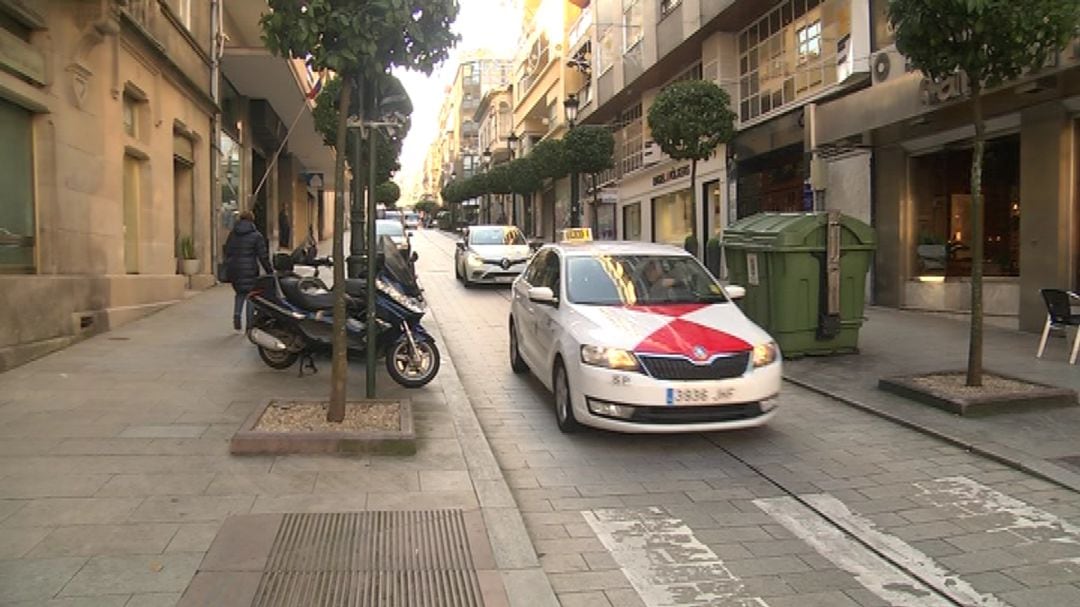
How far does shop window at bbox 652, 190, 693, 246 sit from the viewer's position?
89.4ft

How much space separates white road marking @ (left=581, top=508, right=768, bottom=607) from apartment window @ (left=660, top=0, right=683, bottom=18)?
21.9 m

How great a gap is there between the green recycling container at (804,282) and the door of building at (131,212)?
9026mm

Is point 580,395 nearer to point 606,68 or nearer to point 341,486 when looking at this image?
point 341,486

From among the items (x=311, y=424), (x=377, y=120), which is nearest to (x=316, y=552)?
(x=311, y=424)

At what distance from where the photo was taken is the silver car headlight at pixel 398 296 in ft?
27.0

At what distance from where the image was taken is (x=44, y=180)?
9.34 m

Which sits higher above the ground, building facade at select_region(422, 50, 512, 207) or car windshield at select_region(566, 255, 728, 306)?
building facade at select_region(422, 50, 512, 207)

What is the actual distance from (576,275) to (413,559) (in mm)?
3932

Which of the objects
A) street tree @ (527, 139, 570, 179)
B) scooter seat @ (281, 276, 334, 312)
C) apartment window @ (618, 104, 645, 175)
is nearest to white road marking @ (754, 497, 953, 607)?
scooter seat @ (281, 276, 334, 312)

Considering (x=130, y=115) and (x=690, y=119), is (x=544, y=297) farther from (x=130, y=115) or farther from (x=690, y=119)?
(x=690, y=119)

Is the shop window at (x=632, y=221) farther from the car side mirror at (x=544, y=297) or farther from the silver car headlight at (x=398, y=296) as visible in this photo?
the car side mirror at (x=544, y=297)

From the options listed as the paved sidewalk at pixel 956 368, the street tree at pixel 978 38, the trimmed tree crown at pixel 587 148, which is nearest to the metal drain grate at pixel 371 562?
the paved sidewalk at pixel 956 368

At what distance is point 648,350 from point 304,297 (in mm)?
3864

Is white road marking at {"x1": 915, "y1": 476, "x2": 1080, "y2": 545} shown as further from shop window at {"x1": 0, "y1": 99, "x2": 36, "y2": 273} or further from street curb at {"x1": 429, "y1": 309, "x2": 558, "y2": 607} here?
shop window at {"x1": 0, "y1": 99, "x2": 36, "y2": 273}
